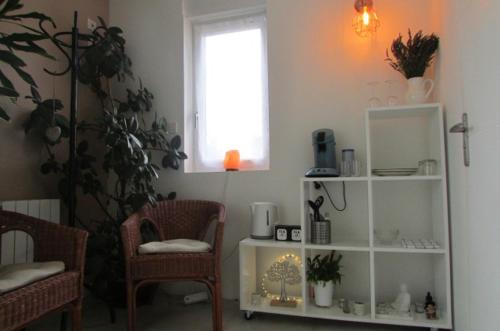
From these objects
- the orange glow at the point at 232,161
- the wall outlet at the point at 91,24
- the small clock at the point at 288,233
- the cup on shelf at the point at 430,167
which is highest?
the wall outlet at the point at 91,24

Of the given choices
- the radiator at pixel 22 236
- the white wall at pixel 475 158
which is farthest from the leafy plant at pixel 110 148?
the white wall at pixel 475 158

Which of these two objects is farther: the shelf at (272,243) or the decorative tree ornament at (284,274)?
the decorative tree ornament at (284,274)

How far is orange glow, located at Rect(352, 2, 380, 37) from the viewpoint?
1978 mm

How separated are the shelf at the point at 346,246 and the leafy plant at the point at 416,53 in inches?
39.1

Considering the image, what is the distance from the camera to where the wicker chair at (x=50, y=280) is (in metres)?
1.17

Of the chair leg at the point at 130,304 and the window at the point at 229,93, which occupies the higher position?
the window at the point at 229,93

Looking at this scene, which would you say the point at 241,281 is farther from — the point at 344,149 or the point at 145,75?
the point at 145,75

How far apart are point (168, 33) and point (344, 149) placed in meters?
1.64

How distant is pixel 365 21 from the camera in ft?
6.52

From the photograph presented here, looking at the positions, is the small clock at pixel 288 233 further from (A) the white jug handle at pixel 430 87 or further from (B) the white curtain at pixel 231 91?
(A) the white jug handle at pixel 430 87

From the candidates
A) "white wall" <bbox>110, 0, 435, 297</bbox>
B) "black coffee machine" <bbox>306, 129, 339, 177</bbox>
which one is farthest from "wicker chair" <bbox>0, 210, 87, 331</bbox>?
"black coffee machine" <bbox>306, 129, 339, 177</bbox>

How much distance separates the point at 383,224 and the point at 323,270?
1.60 feet

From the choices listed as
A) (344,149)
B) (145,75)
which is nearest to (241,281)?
(344,149)

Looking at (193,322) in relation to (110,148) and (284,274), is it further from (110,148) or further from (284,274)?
(110,148)
